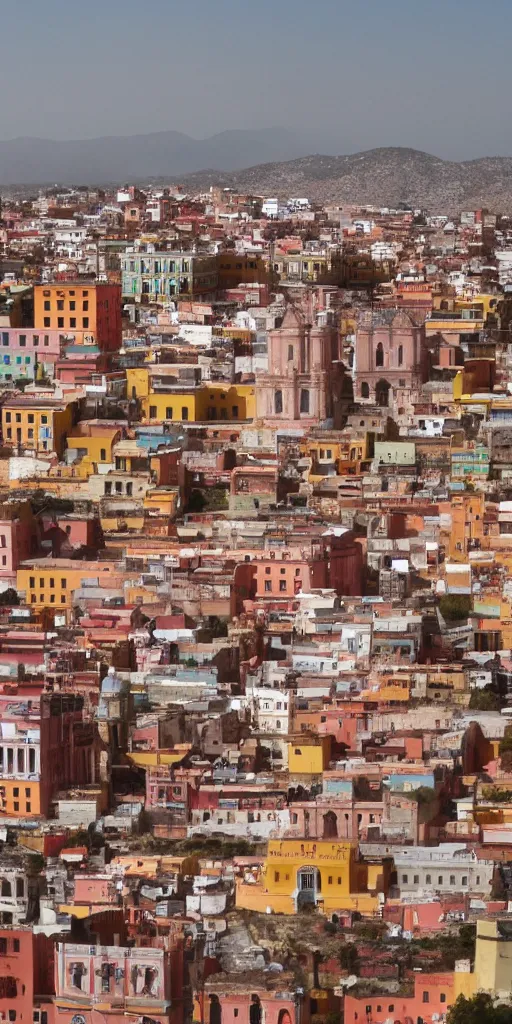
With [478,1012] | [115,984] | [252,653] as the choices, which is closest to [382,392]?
[252,653]

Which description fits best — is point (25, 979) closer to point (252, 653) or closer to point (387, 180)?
point (252, 653)

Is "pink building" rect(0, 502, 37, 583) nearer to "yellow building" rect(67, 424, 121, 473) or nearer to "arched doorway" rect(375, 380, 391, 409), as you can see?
"yellow building" rect(67, 424, 121, 473)

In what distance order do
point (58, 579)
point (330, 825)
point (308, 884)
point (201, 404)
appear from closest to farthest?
point (308, 884), point (330, 825), point (58, 579), point (201, 404)

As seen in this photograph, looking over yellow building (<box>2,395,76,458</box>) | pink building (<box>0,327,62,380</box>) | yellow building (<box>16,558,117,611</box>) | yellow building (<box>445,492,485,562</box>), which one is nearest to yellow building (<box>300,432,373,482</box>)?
yellow building (<box>2,395,76,458</box>)

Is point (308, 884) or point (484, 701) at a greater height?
point (484, 701)

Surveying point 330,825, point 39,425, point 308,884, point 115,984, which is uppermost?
point 39,425

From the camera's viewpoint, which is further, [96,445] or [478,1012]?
[96,445]

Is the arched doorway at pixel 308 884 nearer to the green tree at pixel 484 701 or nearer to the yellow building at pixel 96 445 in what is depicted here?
the green tree at pixel 484 701
